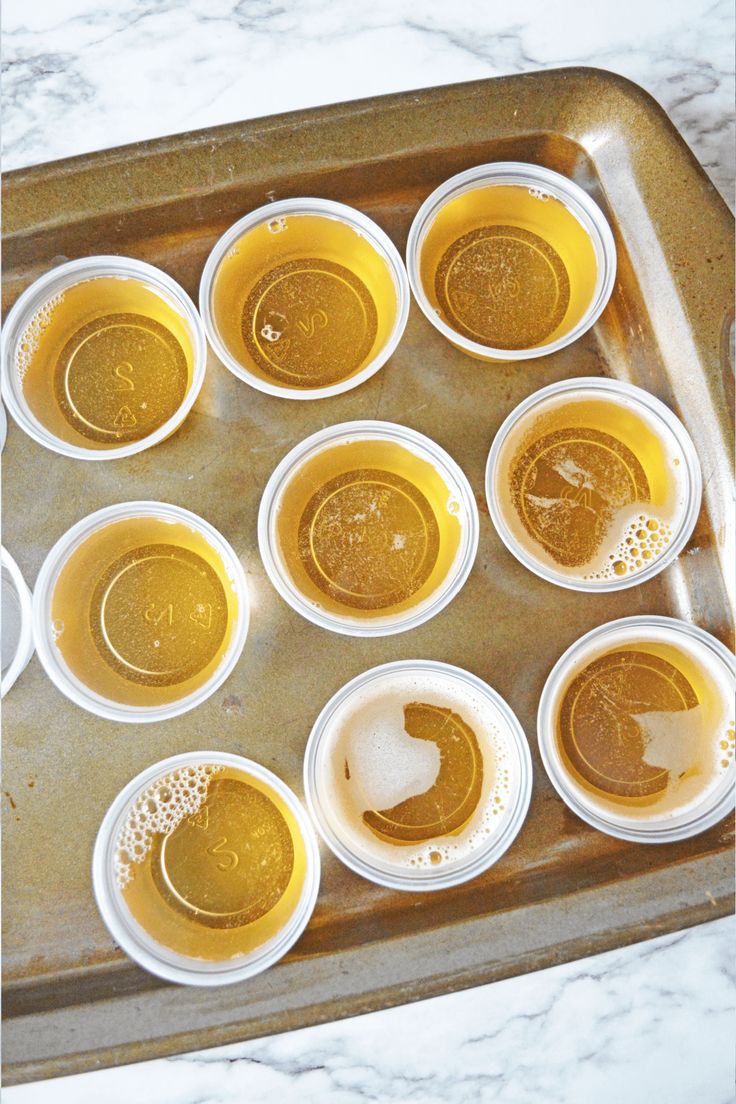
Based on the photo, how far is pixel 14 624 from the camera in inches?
39.5

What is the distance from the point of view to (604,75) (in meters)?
0.95

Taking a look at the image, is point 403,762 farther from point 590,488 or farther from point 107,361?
point 107,361

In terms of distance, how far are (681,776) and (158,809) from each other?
0.63 meters

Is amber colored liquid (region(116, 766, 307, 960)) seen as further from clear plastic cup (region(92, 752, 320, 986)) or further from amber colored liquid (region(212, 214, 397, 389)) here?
amber colored liquid (region(212, 214, 397, 389))

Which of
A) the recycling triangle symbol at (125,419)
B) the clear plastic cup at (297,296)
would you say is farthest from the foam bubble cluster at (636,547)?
the recycling triangle symbol at (125,419)

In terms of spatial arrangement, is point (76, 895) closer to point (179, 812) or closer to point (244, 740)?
point (179, 812)

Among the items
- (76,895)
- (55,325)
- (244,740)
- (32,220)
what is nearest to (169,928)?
(76,895)

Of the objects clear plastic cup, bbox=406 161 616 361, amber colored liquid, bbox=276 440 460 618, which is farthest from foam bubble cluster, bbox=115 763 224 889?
clear plastic cup, bbox=406 161 616 361

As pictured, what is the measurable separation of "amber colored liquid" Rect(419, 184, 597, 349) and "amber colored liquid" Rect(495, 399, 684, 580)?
12 centimetres

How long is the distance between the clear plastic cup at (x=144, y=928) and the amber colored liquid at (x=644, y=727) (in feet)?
1.09

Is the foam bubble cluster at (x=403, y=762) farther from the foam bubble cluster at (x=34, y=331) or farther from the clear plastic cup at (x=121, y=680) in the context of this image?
the foam bubble cluster at (x=34, y=331)

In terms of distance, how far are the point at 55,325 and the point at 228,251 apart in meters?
0.24

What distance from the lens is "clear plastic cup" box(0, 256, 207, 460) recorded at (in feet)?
3.17

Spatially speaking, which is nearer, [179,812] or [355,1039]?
[179,812]
